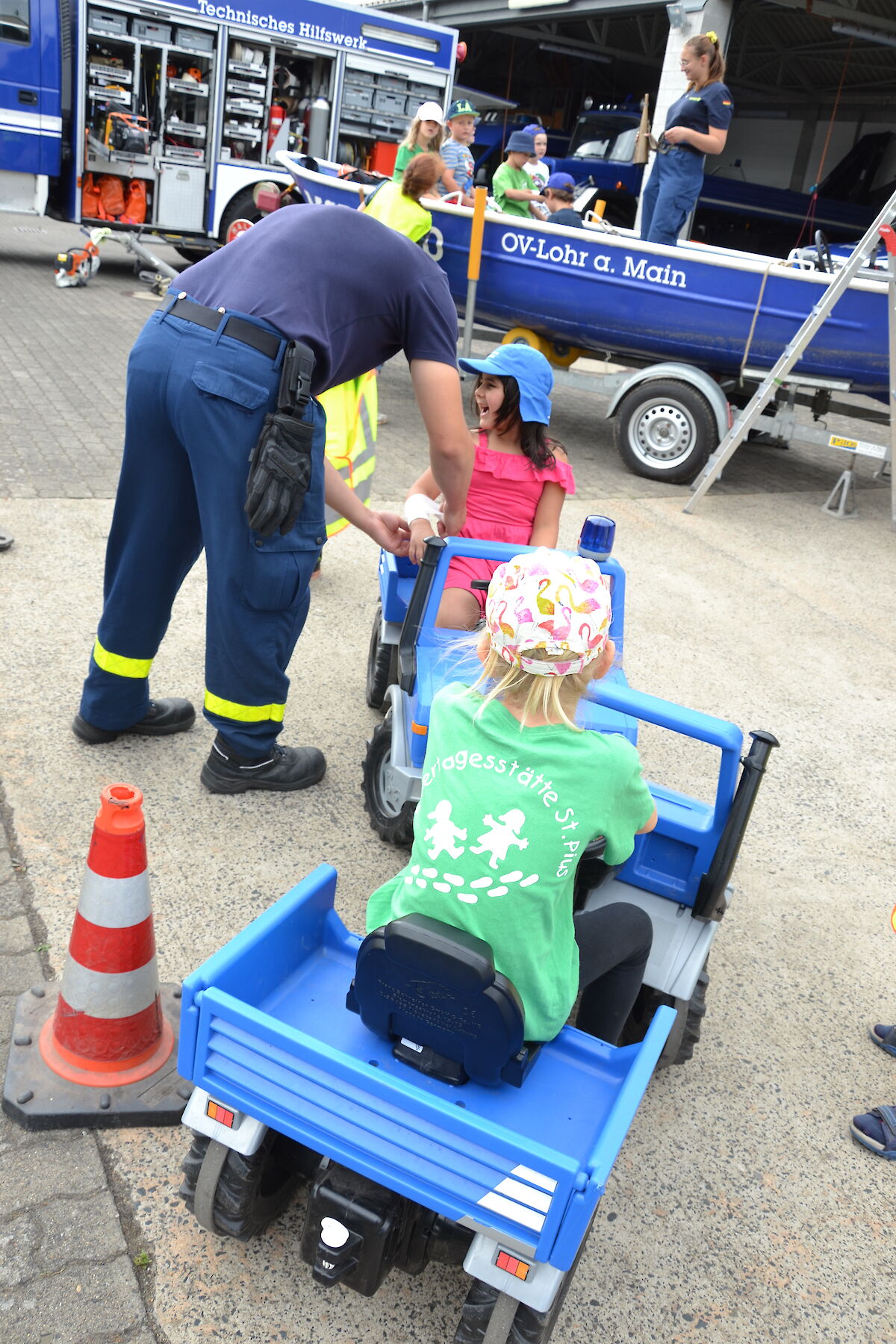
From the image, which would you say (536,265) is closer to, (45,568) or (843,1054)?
(45,568)

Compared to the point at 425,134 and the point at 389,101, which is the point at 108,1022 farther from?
the point at 389,101

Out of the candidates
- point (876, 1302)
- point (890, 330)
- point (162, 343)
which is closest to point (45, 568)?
point (162, 343)

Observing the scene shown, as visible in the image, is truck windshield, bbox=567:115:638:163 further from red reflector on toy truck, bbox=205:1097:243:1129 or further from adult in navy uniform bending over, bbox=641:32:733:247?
red reflector on toy truck, bbox=205:1097:243:1129

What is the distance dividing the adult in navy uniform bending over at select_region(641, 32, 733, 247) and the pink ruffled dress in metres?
4.51

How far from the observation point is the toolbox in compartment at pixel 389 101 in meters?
13.2

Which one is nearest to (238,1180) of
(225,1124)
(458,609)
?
(225,1124)

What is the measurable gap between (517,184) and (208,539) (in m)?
7.03

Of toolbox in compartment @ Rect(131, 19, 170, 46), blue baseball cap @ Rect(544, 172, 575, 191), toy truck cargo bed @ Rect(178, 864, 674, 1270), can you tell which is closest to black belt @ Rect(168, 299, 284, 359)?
toy truck cargo bed @ Rect(178, 864, 674, 1270)

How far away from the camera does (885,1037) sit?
2789 millimetres

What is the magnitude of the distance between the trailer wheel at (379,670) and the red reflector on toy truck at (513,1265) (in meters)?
2.30

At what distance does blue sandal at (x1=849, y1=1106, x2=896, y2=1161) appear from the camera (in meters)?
2.44

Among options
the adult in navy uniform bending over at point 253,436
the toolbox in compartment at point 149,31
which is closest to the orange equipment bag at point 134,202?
the toolbox in compartment at point 149,31

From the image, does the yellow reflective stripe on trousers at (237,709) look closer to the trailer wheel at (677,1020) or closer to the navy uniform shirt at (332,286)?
the navy uniform shirt at (332,286)

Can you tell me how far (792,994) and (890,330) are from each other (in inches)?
211
